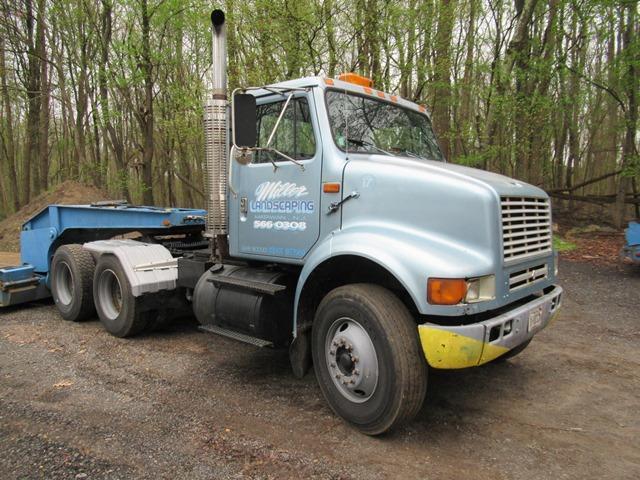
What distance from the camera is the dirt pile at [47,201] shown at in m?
15.6

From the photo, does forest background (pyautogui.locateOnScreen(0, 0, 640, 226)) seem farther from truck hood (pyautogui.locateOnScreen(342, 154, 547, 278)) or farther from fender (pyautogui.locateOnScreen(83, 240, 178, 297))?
truck hood (pyautogui.locateOnScreen(342, 154, 547, 278))

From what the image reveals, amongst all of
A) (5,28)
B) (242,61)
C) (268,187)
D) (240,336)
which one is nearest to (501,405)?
(240,336)

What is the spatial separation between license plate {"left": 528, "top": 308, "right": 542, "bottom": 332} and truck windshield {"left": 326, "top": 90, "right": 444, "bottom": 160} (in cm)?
176

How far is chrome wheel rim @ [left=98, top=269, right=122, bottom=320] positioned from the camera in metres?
5.74

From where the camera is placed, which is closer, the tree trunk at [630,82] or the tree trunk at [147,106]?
the tree trunk at [630,82]

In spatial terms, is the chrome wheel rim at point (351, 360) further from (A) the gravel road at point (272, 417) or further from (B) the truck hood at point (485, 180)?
(B) the truck hood at point (485, 180)

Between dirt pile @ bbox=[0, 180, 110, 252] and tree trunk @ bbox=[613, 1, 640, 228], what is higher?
tree trunk @ bbox=[613, 1, 640, 228]

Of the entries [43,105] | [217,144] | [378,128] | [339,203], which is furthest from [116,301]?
[43,105]

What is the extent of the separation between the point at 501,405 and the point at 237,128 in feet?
10.5

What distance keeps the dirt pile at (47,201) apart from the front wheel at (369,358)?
14710mm

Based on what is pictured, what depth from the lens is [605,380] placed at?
4203 millimetres

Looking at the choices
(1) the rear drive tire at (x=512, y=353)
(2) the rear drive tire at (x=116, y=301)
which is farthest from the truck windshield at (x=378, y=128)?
(2) the rear drive tire at (x=116, y=301)

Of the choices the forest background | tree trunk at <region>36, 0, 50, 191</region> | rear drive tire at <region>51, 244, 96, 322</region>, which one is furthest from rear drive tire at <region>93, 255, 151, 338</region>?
tree trunk at <region>36, 0, 50, 191</region>

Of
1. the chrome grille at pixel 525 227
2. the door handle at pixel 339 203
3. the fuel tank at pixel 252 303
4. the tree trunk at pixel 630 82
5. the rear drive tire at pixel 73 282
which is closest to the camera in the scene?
the chrome grille at pixel 525 227
